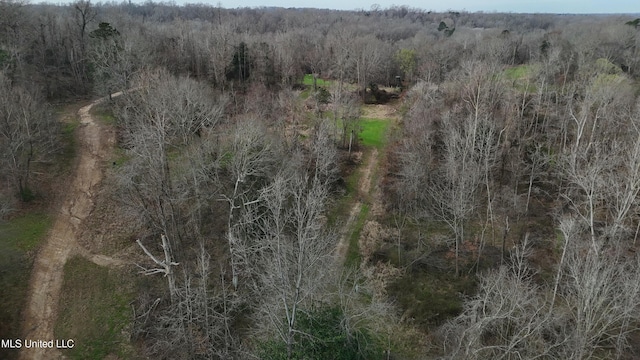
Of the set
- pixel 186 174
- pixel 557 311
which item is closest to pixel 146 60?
pixel 186 174

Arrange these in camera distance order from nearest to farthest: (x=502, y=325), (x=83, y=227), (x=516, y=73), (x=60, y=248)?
(x=502, y=325) < (x=60, y=248) < (x=83, y=227) < (x=516, y=73)

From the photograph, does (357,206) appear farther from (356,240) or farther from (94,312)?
(94,312)

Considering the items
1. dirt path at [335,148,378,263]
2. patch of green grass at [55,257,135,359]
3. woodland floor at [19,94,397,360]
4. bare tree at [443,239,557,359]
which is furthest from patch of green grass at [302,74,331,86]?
bare tree at [443,239,557,359]

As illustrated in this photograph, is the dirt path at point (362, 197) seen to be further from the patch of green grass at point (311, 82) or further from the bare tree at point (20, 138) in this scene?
the bare tree at point (20, 138)

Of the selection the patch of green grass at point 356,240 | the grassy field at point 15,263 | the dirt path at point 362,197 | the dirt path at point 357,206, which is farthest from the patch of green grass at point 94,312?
the patch of green grass at point 356,240

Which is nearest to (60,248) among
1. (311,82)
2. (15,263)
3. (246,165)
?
(15,263)

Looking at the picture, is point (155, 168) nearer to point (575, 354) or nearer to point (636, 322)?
point (575, 354)

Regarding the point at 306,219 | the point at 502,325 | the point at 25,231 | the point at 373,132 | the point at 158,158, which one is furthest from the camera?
the point at 373,132
